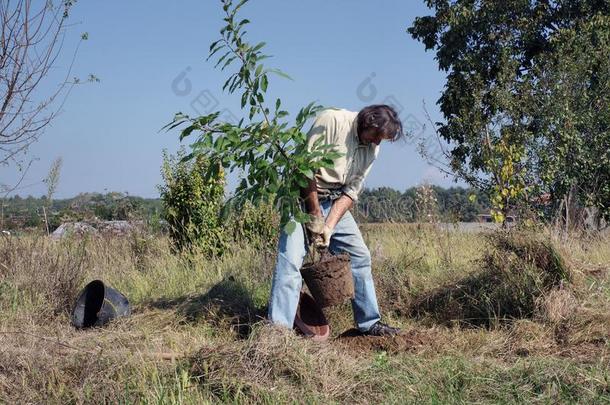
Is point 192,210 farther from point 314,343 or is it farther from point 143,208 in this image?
point 314,343

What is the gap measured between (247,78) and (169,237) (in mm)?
4294

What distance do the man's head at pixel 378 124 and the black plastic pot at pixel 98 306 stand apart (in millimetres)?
2205

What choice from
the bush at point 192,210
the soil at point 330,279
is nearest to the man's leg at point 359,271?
the soil at point 330,279

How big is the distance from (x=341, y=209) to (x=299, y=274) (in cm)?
54

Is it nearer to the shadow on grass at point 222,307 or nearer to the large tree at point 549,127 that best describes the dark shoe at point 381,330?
the shadow on grass at point 222,307

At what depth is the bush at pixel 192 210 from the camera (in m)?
7.90

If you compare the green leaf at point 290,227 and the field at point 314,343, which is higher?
the green leaf at point 290,227

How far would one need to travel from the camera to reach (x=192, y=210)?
26.2 ft

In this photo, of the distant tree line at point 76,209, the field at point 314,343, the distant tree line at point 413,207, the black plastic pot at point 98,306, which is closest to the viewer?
the field at point 314,343

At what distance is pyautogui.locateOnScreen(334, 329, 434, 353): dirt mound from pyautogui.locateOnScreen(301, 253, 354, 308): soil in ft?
1.03

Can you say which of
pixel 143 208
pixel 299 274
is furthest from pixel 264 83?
pixel 143 208

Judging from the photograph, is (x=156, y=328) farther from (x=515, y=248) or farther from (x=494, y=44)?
(x=494, y=44)

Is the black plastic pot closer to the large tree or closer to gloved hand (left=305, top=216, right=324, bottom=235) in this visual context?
gloved hand (left=305, top=216, right=324, bottom=235)

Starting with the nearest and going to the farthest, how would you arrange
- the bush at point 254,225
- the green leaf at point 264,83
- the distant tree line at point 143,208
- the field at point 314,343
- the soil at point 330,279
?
the field at point 314,343 < the green leaf at point 264,83 < the soil at point 330,279 < the distant tree line at point 143,208 < the bush at point 254,225
